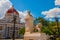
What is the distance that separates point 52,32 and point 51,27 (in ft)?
5.29

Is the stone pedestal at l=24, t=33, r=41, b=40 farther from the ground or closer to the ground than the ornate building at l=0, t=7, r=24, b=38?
closer to the ground

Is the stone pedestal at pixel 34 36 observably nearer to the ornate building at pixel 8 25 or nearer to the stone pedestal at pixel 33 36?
the stone pedestal at pixel 33 36

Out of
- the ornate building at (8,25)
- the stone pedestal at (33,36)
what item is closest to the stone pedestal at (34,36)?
the stone pedestal at (33,36)

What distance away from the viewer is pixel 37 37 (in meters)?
14.2

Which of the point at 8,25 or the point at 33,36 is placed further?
the point at 8,25

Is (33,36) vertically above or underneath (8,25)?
underneath

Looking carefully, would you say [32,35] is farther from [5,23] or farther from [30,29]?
[5,23]

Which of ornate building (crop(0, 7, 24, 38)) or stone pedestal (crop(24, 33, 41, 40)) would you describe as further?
ornate building (crop(0, 7, 24, 38))

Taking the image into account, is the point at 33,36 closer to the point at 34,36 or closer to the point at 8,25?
the point at 34,36

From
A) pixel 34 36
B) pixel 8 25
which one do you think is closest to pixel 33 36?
pixel 34 36

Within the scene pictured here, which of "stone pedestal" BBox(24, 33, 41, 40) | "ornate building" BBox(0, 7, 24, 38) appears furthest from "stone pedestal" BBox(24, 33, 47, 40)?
"ornate building" BBox(0, 7, 24, 38)

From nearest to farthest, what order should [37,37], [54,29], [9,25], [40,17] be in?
[37,37], [54,29], [40,17], [9,25]

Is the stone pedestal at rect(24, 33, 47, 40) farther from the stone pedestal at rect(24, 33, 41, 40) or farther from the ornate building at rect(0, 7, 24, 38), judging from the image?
the ornate building at rect(0, 7, 24, 38)

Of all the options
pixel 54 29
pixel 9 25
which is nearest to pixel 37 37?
pixel 54 29
